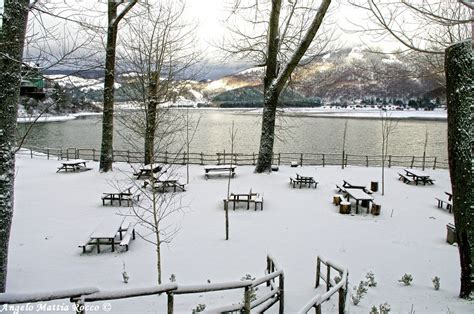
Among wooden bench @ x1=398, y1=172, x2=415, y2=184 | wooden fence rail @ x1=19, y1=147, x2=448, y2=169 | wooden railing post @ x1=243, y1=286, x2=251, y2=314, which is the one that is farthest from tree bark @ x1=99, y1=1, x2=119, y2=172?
wooden bench @ x1=398, y1=172, x2=415, y2=184

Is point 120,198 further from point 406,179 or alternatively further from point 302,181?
point 406,179

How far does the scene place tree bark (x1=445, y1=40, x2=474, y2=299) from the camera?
18.4 feet

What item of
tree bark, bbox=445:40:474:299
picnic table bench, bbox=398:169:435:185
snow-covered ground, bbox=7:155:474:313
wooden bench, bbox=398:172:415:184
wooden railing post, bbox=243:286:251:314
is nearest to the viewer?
wooden railing post, bbox=243:286:251:314

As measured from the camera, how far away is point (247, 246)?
355 inches

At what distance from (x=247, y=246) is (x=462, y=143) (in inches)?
215

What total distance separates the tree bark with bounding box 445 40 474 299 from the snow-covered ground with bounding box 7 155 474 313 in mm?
917

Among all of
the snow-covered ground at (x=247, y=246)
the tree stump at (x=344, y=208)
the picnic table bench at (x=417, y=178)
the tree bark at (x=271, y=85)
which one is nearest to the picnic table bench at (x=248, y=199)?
the snow-covered ground at (x=247, y=246)

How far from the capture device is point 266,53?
18141 mm

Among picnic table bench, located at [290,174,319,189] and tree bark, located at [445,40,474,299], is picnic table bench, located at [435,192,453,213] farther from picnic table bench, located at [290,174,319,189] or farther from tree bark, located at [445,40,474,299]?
tree bark, located at [445,40,474,299]

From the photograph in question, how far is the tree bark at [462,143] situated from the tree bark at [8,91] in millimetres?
6657

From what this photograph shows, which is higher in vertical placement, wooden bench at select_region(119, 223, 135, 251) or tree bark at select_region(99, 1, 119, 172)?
tree bark at select_region(99, 1, 119, 172)

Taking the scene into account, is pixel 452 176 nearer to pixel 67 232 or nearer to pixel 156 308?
pixel 156 308

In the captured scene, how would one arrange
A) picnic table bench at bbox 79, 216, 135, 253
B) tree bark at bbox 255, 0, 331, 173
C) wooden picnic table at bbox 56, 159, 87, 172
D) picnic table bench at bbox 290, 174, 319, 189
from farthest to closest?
wooden picnic table at bbox 56, 159, 87, 172 < tree bark at bbox 255, 0, 331, 173 < picnic table bench at bbox 290, 174, 319, 189 < picnic table bench at bbox 79, 216, 135, 253

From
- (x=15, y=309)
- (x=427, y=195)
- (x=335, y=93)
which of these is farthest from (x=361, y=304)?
(x=335, y=93)
